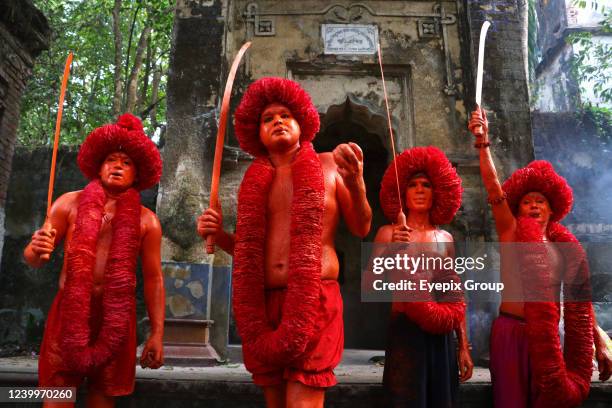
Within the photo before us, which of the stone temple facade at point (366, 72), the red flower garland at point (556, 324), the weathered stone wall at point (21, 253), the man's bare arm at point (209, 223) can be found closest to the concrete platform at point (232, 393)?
the red flower garland at point (556, 324)

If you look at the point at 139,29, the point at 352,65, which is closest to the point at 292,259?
the point at 352,65

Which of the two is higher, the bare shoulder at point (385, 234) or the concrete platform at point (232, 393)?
the bare shoulder at point (385, 234)

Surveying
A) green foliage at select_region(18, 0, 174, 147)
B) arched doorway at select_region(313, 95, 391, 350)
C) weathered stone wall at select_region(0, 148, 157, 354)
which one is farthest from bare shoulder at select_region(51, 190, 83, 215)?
green foliage at select_region(18, 0, 174, 147)

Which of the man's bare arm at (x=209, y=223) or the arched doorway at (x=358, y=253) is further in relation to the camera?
the arched doorway at (x=358, y=253)

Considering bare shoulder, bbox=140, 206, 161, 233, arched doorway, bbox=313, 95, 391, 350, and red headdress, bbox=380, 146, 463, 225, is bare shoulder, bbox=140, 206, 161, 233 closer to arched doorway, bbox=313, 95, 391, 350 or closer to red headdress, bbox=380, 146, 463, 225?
red headdress, bbox=380, 146, 463, 225

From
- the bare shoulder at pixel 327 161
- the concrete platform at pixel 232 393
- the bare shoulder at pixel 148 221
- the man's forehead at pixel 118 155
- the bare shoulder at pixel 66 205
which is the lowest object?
the concrete platform at pixel 232 393

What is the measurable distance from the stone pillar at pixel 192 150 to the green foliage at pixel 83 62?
5.01 meters

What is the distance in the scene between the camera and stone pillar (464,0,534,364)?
6.70m

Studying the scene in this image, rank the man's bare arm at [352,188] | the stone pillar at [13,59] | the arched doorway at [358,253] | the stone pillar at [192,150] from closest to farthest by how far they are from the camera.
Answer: the man's bare arm at [352,188] → the stone pillar at [192,150] → the stone pillar at [13,59] → the arched doorway at [358,253]

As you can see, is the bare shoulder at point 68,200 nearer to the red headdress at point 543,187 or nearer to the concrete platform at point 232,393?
the concrete platform at point 232,393

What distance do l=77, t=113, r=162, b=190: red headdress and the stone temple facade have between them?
9.34ft

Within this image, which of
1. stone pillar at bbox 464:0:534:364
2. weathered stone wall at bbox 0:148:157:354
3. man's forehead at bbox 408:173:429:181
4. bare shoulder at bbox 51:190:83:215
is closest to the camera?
bare shoulder at bbox 51:190:83:215

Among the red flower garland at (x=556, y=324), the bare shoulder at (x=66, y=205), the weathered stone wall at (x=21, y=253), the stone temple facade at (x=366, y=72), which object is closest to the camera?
the red flower garland at (x=556, y=324)

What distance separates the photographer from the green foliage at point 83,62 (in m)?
11.8
